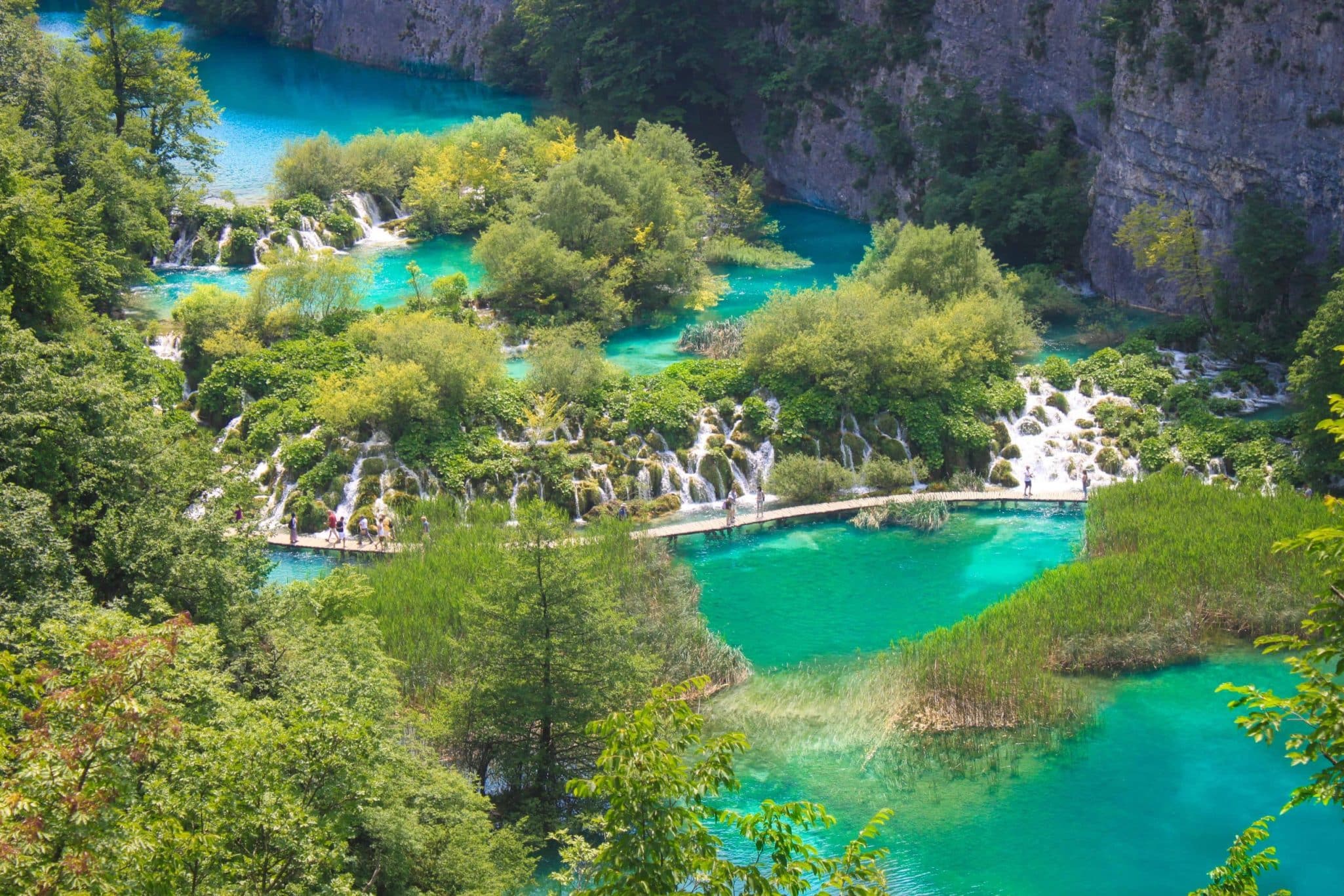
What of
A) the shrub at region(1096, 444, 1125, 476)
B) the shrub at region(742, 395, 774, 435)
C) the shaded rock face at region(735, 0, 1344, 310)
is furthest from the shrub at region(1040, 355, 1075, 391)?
the shaded rock face at region(735, 0, 1344, 310)

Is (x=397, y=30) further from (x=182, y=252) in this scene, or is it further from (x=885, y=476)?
(x=885, y=476)

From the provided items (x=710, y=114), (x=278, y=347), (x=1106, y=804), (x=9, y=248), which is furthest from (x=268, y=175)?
(x=1106, y=804)

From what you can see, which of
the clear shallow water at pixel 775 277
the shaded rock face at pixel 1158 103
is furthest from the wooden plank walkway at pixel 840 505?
the shaded rock face at pixel 1158 103

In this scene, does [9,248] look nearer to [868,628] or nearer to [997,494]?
[868,628]

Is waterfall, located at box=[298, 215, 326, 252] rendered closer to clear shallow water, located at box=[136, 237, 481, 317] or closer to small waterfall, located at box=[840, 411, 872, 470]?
clear shallow water, located at box=[136, 237, 481, 317]

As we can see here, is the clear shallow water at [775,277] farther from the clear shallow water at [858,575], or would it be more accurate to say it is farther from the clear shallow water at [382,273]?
the clear shallow water at [858,575]
